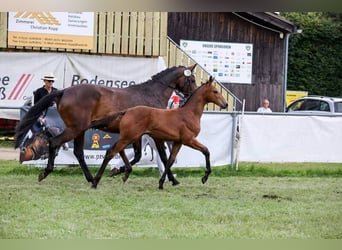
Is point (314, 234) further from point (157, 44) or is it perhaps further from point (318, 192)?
point (157, 44)

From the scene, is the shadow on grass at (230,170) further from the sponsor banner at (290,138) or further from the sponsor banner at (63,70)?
the sponsor banner at (63,70)

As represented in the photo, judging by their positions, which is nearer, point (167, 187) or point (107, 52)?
point (167, 187)

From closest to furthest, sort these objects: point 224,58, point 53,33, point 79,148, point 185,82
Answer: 1. point 79,148
2. point 185,82
3. point 53,33
4. point 224,58

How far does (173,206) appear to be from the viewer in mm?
7539

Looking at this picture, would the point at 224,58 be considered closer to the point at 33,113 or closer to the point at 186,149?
the point at 186,149

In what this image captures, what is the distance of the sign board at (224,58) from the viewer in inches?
742

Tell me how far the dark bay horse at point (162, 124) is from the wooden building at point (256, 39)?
1005cm

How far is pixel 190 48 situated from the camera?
19453 millimetres

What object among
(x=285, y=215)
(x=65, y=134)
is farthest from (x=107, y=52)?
(x=285, y=215)

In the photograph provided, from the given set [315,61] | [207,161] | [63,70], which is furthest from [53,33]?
[315,61]

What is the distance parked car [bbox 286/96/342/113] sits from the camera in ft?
58.0

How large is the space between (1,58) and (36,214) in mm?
9328

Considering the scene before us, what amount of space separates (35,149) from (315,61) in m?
15.7

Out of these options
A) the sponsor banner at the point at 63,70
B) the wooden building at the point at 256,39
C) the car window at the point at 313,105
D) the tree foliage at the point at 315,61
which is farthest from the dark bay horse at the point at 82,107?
the tree foliage at the point at 315,61
